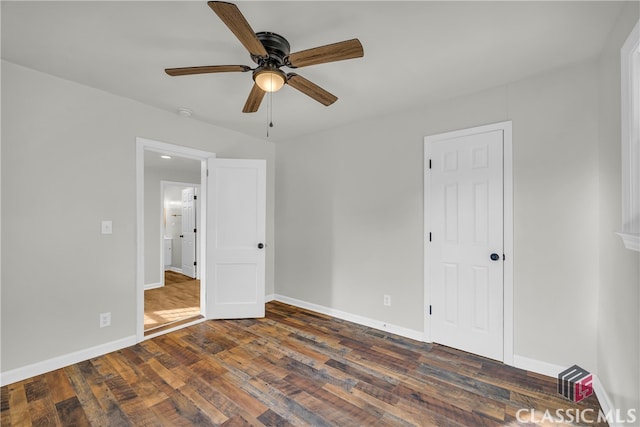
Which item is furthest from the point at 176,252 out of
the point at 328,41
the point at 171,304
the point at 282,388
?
the point at 328,41

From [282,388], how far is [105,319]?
1853 millimetres

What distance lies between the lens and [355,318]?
3451mm

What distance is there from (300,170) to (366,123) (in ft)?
3.87

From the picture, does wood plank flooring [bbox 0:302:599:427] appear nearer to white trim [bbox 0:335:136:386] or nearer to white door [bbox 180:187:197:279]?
white trim [bbox 0:335:136:386]

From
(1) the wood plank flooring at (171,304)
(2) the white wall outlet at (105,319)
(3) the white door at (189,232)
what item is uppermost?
(3) the white door at (189,232)

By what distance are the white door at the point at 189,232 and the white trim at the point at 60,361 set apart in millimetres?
3437

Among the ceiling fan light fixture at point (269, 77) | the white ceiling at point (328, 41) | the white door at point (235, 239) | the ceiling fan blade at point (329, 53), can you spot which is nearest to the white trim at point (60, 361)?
the white door at point (235, 239)

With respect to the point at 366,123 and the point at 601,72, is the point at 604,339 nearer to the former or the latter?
the point at 601,72

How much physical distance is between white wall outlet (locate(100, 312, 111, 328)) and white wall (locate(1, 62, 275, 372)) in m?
0.04

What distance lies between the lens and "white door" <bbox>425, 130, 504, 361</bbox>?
99.5 inches

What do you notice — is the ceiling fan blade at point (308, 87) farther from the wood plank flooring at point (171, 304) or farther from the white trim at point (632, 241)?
the wood plank flooring at point (171, 304)

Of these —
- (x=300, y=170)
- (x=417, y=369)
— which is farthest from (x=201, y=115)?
(x=417, y=369)

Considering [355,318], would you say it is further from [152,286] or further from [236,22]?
[152,286]

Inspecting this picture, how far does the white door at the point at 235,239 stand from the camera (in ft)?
11.7
